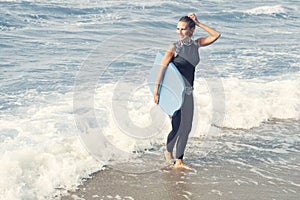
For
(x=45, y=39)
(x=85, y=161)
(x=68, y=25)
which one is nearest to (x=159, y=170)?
(x=85, y=161)

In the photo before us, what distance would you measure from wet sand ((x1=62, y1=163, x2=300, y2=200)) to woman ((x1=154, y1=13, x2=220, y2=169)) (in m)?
0.34

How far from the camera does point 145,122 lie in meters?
7.73

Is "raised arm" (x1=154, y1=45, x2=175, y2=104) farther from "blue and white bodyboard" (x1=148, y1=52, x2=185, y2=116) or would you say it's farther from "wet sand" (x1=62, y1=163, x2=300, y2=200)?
"wet sand" (x1=62, y1=163, x2=300, y2=200)

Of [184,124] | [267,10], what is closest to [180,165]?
[184,124]

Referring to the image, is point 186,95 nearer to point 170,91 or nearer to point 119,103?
point 170,91

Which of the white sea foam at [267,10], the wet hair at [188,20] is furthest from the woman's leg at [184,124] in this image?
the white sea foam at [267,10]

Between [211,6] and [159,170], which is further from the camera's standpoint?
[211,6]

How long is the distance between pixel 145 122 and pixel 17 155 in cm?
244

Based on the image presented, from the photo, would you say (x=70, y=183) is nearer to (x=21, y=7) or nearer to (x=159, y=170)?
(x=159, y=170)

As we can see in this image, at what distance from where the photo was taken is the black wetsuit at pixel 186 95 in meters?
5.38

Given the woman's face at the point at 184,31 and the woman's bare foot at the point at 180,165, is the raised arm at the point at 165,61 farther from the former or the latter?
the woman's bare foot at the point at 180,165

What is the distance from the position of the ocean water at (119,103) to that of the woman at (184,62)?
18.5 inches

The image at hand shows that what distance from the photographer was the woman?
17.5ft

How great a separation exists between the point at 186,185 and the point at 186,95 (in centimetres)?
101
